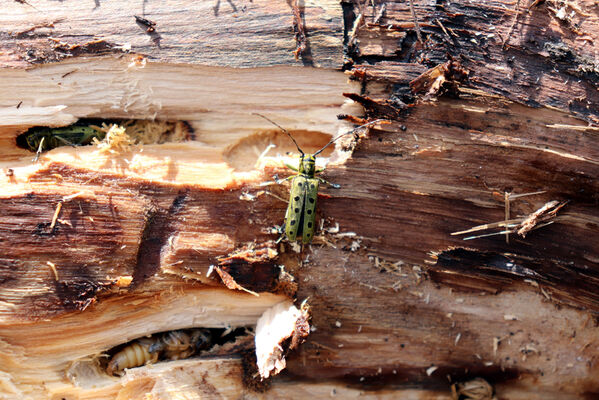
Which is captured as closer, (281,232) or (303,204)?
(303,204)

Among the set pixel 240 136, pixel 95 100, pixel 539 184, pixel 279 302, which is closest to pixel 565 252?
pixel 539 184

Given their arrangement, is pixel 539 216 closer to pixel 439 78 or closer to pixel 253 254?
pixel 439 78

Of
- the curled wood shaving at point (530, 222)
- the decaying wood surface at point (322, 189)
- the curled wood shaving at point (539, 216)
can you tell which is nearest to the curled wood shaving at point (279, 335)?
the decaying wood surface at point (322, 189)

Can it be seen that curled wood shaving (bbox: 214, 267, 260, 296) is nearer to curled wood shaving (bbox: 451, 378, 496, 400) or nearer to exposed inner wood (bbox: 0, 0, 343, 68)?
exposed inner wood (bbox: 0, 0, 343, 68)

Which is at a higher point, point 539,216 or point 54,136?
point 54,136

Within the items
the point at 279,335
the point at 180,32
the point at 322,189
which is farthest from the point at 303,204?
the point at 180,32

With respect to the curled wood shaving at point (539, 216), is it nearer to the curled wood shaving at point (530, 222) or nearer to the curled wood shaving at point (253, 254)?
the curled wood shaving at point (530, 222)
